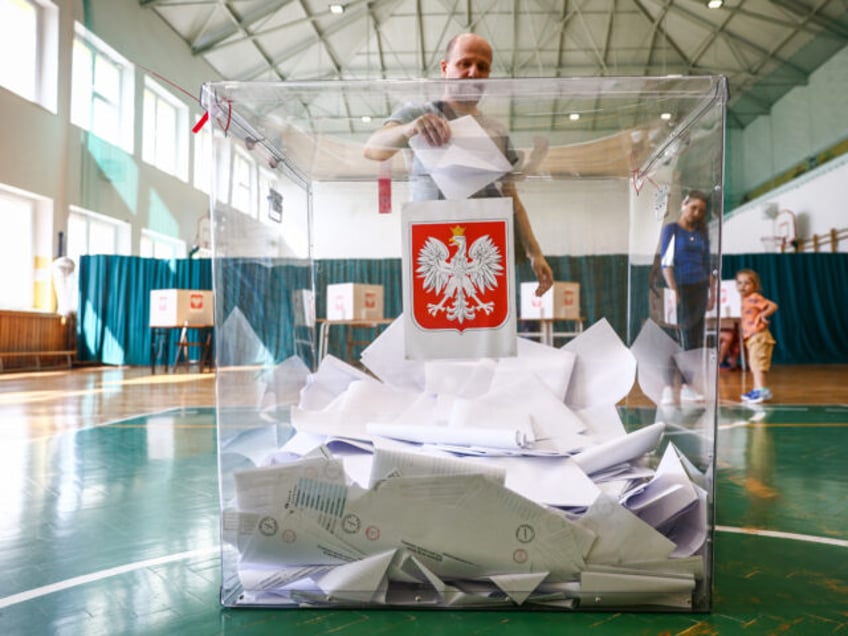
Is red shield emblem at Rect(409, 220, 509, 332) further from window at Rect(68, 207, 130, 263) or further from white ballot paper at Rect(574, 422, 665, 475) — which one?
window at Rect(68, 207, 130, 263)

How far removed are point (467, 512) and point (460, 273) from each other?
350 millimetres

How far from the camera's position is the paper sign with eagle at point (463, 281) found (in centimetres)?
98

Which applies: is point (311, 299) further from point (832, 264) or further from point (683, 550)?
point (832, 264)

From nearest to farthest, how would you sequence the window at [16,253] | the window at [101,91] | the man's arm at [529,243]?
the man's arm at [529,243]
the window at [16,253]
the window at [101,91]

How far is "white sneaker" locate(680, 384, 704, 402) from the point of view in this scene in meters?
1.03

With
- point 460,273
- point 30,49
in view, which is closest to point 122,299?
point 30,49

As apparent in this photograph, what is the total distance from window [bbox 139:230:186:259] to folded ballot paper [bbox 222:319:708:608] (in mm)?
10010

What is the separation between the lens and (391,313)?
3.49ft

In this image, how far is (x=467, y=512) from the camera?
0.91 meters

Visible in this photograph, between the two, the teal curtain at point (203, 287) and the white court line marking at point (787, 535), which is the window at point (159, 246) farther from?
the white court line marking at point (787, 535)

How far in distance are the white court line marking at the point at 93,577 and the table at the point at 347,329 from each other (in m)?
0.45

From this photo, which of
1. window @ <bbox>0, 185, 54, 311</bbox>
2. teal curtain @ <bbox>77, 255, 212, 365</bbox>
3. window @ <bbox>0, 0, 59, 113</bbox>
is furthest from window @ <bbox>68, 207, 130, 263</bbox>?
window @ <bbox>0, 0, 59, 113</bbox>

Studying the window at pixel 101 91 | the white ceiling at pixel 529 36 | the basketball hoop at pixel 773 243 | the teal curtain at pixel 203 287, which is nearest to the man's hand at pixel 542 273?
the teal curtain at pixel 203 287

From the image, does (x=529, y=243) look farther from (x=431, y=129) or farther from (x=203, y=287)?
(x=203, y=287)
